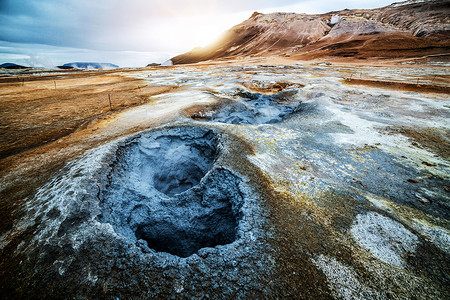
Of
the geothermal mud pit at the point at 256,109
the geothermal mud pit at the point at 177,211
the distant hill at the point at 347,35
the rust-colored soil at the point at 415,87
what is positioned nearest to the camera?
the geothermal mud pit at the point at 177,211

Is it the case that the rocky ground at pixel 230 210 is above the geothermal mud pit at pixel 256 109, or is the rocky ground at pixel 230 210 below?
below

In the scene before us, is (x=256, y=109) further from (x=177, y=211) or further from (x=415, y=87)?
Answer: (x=415, y=87)

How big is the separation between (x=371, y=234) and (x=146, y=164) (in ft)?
22.3

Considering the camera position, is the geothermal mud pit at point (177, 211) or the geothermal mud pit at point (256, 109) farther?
the geothermal mud pit at point (256, 109)

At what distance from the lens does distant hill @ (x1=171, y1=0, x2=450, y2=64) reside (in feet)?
173

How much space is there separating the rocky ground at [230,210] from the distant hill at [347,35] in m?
59.5

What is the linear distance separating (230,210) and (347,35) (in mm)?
95361

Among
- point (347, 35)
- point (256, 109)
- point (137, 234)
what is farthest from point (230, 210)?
point (347, 35)

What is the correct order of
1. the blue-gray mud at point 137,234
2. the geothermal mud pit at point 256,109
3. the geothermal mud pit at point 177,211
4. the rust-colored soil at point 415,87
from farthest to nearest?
the rust-colored soil at point 415,87
the geothermal mud pit at point 256,109
the geothermal mud pit at point 177,211
the blue-gray mud at point 137,234

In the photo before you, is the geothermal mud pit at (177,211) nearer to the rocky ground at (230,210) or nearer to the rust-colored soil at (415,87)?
the rocky ground at (230,210)

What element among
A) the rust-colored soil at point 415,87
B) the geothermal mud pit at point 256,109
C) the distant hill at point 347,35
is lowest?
the geothermal mud pit at point 256,109

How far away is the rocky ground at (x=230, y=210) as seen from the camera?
2727mm

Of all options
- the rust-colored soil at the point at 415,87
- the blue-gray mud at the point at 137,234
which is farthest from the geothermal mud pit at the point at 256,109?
the rust-colored soil at the point at 415,87

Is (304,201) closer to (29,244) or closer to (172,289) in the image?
(172,289)
